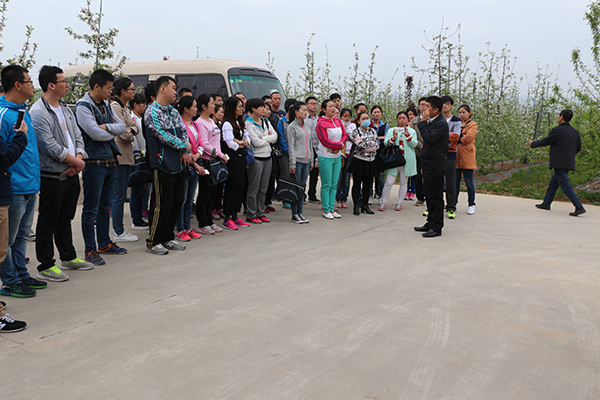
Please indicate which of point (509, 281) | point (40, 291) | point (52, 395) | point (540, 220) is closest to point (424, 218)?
point (540, 220)

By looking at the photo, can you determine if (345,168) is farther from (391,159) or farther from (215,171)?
(215,171)

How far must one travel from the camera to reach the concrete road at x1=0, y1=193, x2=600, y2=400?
8.59 ft

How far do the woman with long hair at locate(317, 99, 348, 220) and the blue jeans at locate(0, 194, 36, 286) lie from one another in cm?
417

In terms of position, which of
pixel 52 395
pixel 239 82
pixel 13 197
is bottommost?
pixel 52 395

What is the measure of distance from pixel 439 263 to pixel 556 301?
4.20 ft

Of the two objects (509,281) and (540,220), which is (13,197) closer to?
(509,281)

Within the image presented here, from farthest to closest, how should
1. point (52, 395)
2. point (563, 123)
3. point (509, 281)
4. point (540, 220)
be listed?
point (563, 123)
point (540, 220)
point (509, 281)
point (52, 395)

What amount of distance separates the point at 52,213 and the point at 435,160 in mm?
4649

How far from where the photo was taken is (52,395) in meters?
2.44

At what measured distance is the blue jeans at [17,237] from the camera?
3613mm

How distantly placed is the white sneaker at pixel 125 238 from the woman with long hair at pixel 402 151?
416 centimetres

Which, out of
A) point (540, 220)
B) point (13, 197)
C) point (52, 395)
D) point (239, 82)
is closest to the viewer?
point (52, 395)

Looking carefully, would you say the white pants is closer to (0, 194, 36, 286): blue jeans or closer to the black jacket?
(0, 194, 36, 286): blue jeans

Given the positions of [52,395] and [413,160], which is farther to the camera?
[413,160]
